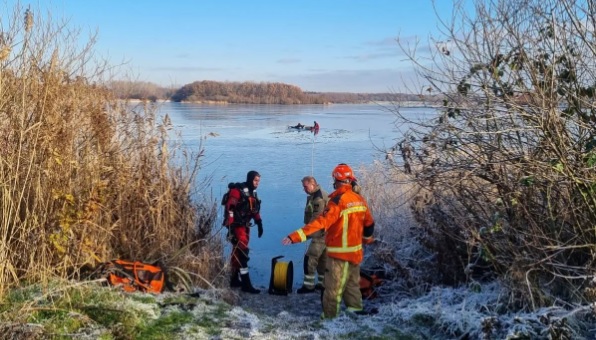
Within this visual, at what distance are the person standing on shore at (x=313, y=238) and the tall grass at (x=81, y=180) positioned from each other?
133 centimetres

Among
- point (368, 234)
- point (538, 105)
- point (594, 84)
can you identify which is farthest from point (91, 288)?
point (594, 84)

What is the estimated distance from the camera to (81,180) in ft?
20.7

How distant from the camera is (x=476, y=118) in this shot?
587 centimetres

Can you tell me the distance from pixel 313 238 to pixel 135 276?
9.86 feet

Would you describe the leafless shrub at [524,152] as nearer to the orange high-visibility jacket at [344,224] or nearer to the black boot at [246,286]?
the orange high-visibility jacket at [344,224]

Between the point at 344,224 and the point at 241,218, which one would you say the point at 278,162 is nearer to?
the point at 241,218

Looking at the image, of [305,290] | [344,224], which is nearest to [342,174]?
[344,224]

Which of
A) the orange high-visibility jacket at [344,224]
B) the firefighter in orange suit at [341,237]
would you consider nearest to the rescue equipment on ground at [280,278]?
the firefighter in orange suit at [341,237]

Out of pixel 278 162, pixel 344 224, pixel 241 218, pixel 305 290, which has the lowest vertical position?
pixel 305 290

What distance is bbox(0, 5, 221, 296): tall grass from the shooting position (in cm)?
526

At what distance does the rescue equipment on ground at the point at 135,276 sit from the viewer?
6148 millimetres

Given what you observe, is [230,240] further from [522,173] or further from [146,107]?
[522,173]

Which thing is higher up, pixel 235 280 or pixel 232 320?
pixel 232 320

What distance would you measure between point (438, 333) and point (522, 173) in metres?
1.79
